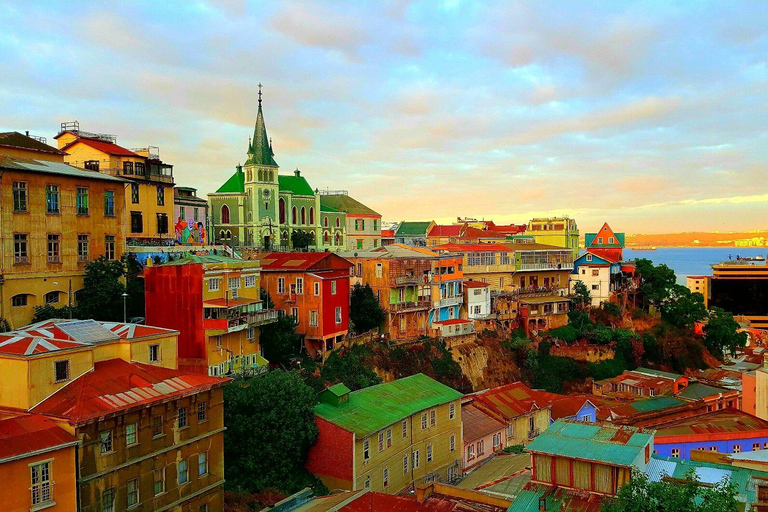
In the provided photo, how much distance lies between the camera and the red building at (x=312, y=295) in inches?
1635

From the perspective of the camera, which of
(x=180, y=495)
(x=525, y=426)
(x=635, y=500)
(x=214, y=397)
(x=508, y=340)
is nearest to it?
(x=635, y=500)

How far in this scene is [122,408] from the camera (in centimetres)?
2186

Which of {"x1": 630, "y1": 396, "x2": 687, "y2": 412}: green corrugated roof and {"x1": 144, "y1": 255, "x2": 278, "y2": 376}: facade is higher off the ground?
{"x1": 144, "y1": 255, "x2": 278, "y2": 376}: facade

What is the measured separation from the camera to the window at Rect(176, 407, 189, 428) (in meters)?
24.5

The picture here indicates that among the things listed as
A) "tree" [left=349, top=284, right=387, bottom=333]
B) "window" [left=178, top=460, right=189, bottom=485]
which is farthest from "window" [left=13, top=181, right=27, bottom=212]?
"tree" [left=349, top=284, right=387, bottom=333]

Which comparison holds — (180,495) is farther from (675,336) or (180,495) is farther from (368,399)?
(675,336)

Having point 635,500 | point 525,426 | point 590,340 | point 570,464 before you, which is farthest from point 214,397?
point 590,340

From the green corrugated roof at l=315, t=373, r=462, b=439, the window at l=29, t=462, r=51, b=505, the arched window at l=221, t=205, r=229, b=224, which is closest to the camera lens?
the window at l=29, t=462, r=51, b=505

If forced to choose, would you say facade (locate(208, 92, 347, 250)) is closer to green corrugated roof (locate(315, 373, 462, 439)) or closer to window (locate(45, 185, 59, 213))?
window (locate(45, 185, 59, 213))

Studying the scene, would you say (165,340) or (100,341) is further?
(165,340)

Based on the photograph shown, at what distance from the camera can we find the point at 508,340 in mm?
58844

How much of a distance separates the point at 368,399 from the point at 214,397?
9660mm

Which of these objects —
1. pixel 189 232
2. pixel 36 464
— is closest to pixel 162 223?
pixel 189 232

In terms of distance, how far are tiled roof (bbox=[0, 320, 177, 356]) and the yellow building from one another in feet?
51.1
